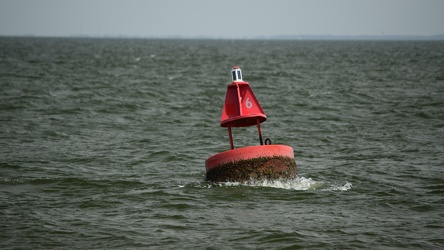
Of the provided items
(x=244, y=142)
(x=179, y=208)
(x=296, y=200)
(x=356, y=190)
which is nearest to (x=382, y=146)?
(x=244, y=142)

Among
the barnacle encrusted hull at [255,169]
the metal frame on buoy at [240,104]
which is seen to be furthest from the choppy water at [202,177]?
the metal frame on buoy at [240,104]

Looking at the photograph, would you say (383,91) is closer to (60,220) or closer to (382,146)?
(382,146)

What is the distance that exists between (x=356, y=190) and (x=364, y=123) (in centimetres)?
936

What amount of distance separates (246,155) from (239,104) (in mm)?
863

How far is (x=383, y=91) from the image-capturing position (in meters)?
31.6

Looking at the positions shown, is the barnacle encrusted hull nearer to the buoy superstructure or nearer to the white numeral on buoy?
the buoy superstructure

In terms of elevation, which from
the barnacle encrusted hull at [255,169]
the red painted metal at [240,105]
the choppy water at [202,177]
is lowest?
the choppy water at [202,177]

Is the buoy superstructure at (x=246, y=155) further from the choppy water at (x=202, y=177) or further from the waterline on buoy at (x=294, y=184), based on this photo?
the choppy water at (x=202, y=177)

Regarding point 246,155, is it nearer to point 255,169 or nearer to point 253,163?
point 253,163

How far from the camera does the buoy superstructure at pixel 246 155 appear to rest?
11.2 metres

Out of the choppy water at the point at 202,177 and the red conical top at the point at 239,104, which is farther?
the red conical top at the point at 239,104

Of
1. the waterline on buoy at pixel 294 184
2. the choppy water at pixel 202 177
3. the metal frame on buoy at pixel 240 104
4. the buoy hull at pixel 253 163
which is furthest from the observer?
the waterline on buoy at pixel 294 184

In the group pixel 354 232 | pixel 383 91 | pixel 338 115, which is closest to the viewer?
pixel 354 232

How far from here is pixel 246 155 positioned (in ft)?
36.8
